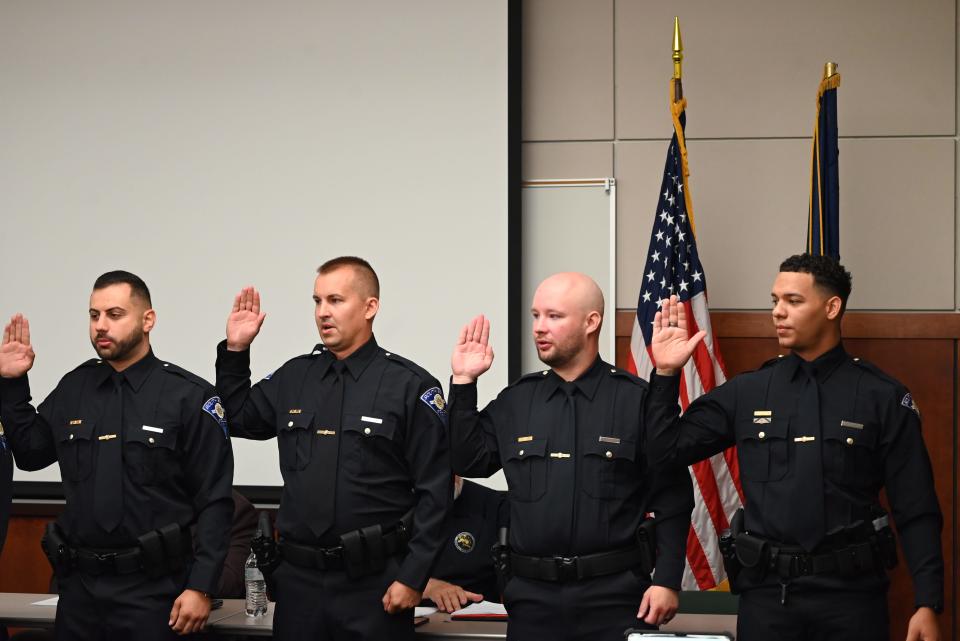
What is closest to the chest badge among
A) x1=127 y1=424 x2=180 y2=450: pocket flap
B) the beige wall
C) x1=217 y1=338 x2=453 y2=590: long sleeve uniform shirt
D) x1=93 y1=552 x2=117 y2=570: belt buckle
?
x1=217 y1=338 x2=453 y2=590: long sleeve uniform shirt

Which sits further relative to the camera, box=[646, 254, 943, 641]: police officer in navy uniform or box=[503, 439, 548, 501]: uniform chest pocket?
box=[503, 439, 548, 501]: uniform chest pocket

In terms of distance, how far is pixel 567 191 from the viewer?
5.02m

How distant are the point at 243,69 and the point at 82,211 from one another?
3.45 ft

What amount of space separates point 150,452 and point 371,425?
72cm

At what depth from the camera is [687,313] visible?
4.58m

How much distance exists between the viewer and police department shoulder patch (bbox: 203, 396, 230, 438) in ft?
11.3

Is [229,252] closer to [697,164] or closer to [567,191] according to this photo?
[567,191]

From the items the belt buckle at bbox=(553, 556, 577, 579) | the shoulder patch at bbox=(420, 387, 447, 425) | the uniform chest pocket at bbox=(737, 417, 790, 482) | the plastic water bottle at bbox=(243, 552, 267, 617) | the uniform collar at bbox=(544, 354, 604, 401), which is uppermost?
the uniform collar at bbox=(544, 354, 604, 401)

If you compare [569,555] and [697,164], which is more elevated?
[697,164]

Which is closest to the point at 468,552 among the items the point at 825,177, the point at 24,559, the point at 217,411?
the point at 217,411

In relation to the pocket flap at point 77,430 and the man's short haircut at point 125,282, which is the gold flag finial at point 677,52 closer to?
the man's short haircut at point 125,282

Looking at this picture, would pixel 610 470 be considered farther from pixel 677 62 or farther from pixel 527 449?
pixel 677 62

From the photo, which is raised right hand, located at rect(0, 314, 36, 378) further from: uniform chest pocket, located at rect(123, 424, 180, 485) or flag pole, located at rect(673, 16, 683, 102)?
flag pole, located at rect(673, 16, 683, 102)

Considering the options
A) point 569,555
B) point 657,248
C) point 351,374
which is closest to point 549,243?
point 657,248
